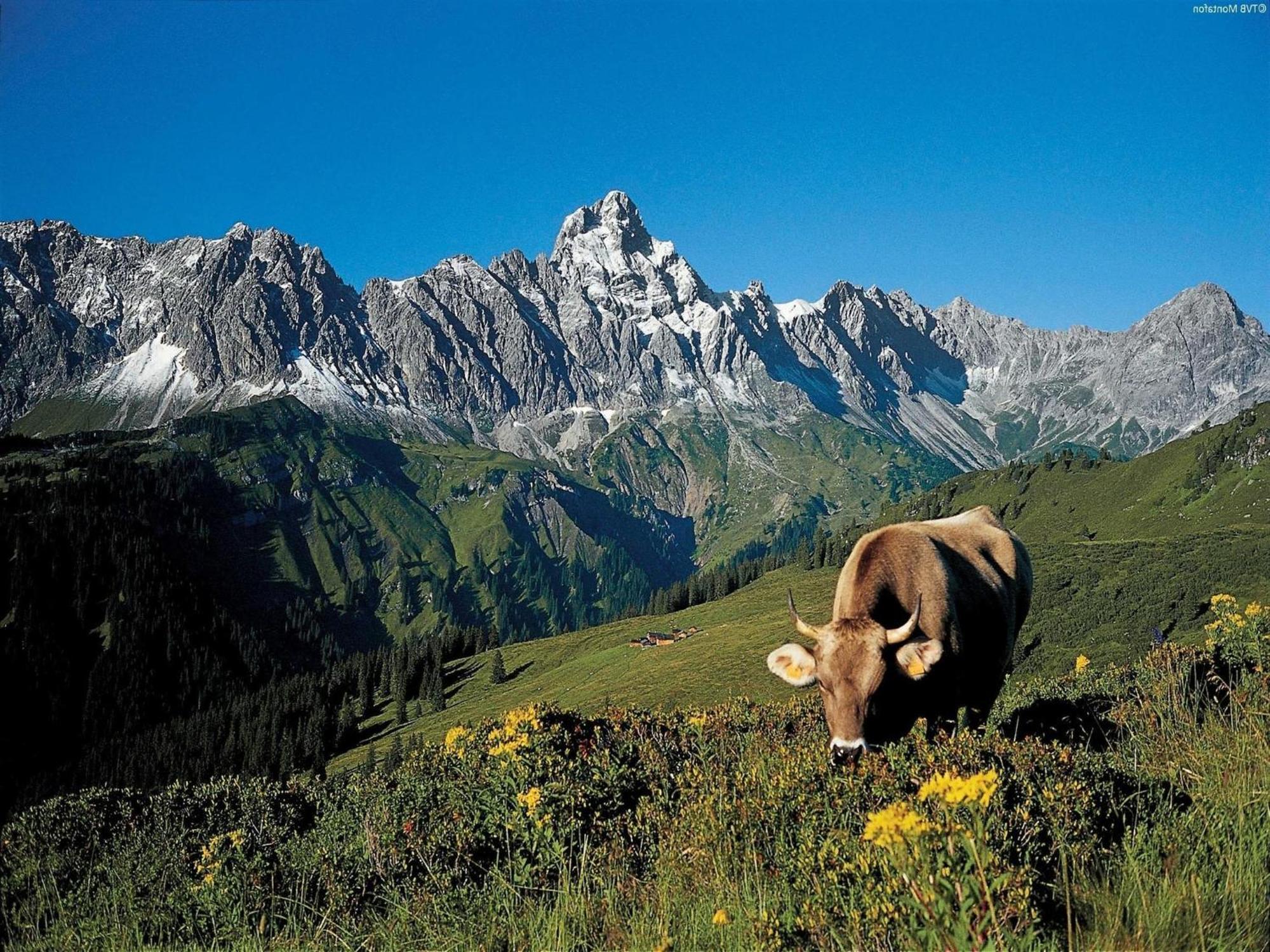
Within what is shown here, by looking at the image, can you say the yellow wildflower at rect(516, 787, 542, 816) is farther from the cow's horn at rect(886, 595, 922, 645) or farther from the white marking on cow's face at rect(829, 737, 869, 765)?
the cow's horn at rect(886, 595, 922, 645)

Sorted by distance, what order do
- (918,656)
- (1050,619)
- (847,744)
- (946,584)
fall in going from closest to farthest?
(847,744), (918,656), (946,584), (1050,619)

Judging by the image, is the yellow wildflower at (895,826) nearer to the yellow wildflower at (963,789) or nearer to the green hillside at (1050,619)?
the yellow wildflower at (963,789)

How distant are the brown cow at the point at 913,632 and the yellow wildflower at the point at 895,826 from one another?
4.47 meters

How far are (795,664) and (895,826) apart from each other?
232 inches

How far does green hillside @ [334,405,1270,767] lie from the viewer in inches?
3278

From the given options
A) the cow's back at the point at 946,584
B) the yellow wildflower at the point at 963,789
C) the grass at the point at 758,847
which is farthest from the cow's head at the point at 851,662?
the yellow wildflower at the point at 963,789

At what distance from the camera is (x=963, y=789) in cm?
373

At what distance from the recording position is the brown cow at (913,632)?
8812 mm

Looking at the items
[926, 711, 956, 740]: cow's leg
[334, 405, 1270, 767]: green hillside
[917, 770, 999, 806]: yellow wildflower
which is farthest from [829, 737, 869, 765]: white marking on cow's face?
[334, 405, 1270, 767]: green hillside

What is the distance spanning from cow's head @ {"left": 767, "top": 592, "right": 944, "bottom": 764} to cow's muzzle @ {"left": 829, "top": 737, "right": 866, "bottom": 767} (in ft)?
0.07

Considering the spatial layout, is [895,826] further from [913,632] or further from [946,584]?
[946,584]

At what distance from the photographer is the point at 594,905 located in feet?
20.2

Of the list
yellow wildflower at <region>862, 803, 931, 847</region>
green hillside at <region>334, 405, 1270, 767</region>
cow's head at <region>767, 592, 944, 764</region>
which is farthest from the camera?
green hillside at <region>334, 405, 1270, 767</region>

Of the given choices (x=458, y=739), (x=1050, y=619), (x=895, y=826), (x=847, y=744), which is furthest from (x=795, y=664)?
(x=1050, y=619)
